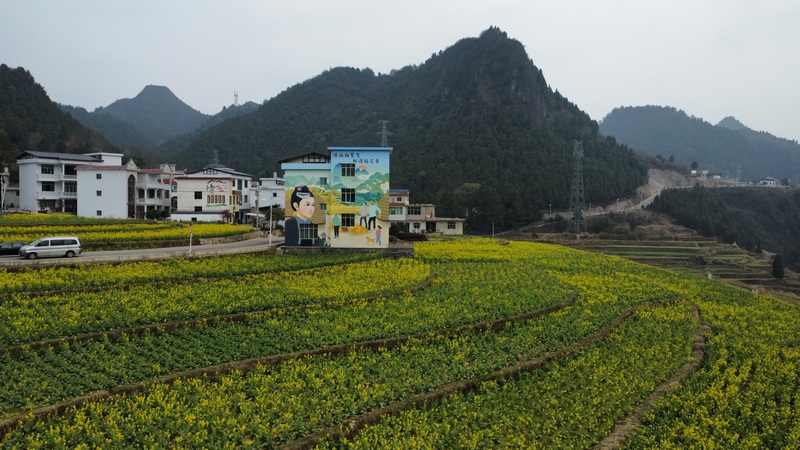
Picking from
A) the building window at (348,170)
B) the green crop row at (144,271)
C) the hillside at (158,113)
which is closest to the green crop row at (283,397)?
the green crop row at (144,271)

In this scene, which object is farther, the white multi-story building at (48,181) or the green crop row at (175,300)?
the white multi-story building at (48,181)

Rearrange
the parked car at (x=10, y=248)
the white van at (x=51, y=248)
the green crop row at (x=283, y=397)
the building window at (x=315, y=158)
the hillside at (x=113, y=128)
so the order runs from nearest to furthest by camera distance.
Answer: the green crop row at (x=283, y=397), the white van at (x=51, y=248), the parked car at (x=10, y=248), the building window at (x=315, y=158), the hillside at (x=113, y=128)

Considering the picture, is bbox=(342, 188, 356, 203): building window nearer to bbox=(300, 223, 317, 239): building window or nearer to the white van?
bbox=(300, 223, 317, 239): building window

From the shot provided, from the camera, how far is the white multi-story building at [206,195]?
52.4 metres

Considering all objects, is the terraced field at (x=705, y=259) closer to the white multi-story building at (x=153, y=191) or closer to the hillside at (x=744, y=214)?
the hillside at (x=744, y=214)

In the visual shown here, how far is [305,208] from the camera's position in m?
34.5

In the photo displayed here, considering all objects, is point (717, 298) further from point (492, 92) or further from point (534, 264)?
point (492, 92)

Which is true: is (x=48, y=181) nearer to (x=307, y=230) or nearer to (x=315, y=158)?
(x=315, y=158)

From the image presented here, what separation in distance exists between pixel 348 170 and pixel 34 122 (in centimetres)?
7156

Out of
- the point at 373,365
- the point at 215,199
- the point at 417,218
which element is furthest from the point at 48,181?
the point at 373,365

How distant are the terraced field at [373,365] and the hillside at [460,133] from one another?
5168cm

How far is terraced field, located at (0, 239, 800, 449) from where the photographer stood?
38.8 feet

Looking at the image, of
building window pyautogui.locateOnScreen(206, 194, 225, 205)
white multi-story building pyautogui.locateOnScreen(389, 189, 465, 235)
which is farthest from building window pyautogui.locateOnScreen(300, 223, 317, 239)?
white multi-story building pyautogui.locateOnScreen(389, 189, 465, 235)

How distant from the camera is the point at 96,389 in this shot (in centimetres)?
1294
